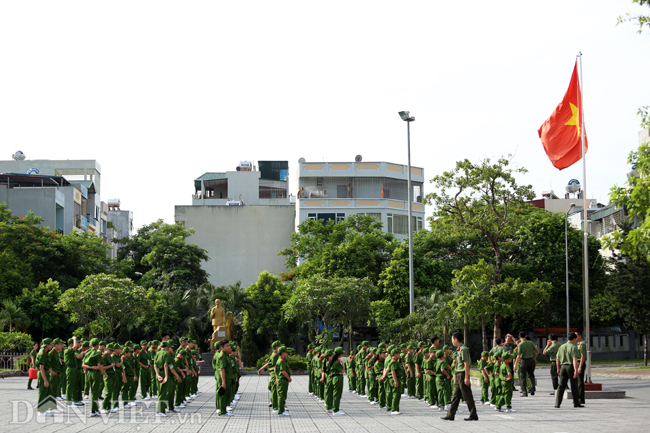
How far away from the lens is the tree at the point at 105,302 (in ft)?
111

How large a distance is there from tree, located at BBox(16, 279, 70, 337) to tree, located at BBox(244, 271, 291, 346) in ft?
34.1

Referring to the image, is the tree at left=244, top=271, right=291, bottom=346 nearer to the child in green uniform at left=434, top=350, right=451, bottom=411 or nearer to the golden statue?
Result: the golden statue

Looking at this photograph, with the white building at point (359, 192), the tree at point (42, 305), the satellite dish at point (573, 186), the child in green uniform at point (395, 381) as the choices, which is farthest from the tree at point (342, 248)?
the satellite dish at point (573, 186)

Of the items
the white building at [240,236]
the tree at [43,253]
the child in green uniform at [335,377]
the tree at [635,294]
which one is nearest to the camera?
the child in green uniform at [335,377]

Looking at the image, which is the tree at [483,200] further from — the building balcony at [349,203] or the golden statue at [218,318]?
the building balcony at [349,203]

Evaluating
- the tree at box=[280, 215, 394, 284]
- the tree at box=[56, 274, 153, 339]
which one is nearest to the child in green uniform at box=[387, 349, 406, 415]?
the tree at box=[56, 274, 153, 339]

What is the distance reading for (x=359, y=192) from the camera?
5588 centimetres

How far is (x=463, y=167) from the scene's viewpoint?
2634cm

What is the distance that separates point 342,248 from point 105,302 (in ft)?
49.1

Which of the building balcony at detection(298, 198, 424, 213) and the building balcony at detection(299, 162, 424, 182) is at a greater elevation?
the building balcony at detection(299, 162, 424, 182)

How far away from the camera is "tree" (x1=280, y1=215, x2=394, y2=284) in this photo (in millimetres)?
42594

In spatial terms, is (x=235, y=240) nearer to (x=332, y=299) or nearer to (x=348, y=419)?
(x=332, y=299)

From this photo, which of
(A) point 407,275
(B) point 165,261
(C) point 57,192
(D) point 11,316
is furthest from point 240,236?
(D) point 11,316

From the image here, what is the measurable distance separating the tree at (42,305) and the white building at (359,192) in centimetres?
2089
